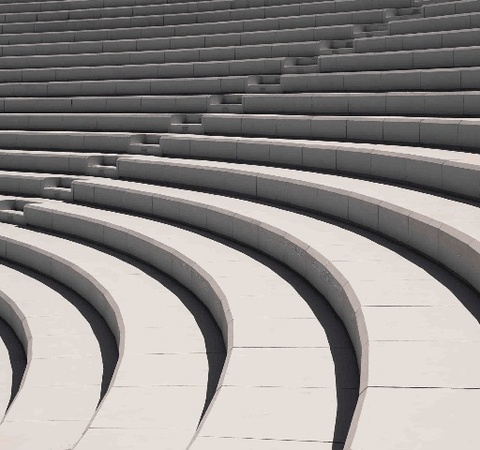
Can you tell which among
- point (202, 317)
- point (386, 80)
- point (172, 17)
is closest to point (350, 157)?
point (386, 80)

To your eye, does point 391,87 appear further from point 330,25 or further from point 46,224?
point 46,224

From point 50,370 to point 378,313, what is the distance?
3034mm

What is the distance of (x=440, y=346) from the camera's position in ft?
18.3

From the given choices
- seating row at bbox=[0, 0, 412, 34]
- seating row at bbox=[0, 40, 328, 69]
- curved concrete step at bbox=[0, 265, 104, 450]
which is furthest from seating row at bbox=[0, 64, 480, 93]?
curved concrete step at bbox=[0, 265, 104, 450]

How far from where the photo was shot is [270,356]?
6.34 meters

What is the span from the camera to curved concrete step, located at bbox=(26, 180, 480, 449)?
4570 mm

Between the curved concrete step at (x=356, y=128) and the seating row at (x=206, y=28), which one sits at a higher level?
the seating row at (x=206, y=28)

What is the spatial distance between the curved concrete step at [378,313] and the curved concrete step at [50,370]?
124 cm

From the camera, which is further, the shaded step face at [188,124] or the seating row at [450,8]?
the shaded step face at [188,124]

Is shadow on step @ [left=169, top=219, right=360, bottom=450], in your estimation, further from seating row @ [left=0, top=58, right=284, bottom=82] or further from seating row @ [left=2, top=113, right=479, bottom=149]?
seating row @ [left=0, top=58, right=284, bottom=82]

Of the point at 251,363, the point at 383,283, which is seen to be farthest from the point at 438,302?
the point at 251,363

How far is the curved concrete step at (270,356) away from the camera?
5.22 meters

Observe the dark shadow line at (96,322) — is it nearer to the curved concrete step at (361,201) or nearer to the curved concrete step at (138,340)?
the curved concrete step at (138,340)

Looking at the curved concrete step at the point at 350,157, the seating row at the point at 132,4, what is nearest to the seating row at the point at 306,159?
the curved concrete step at the point at 350,157
